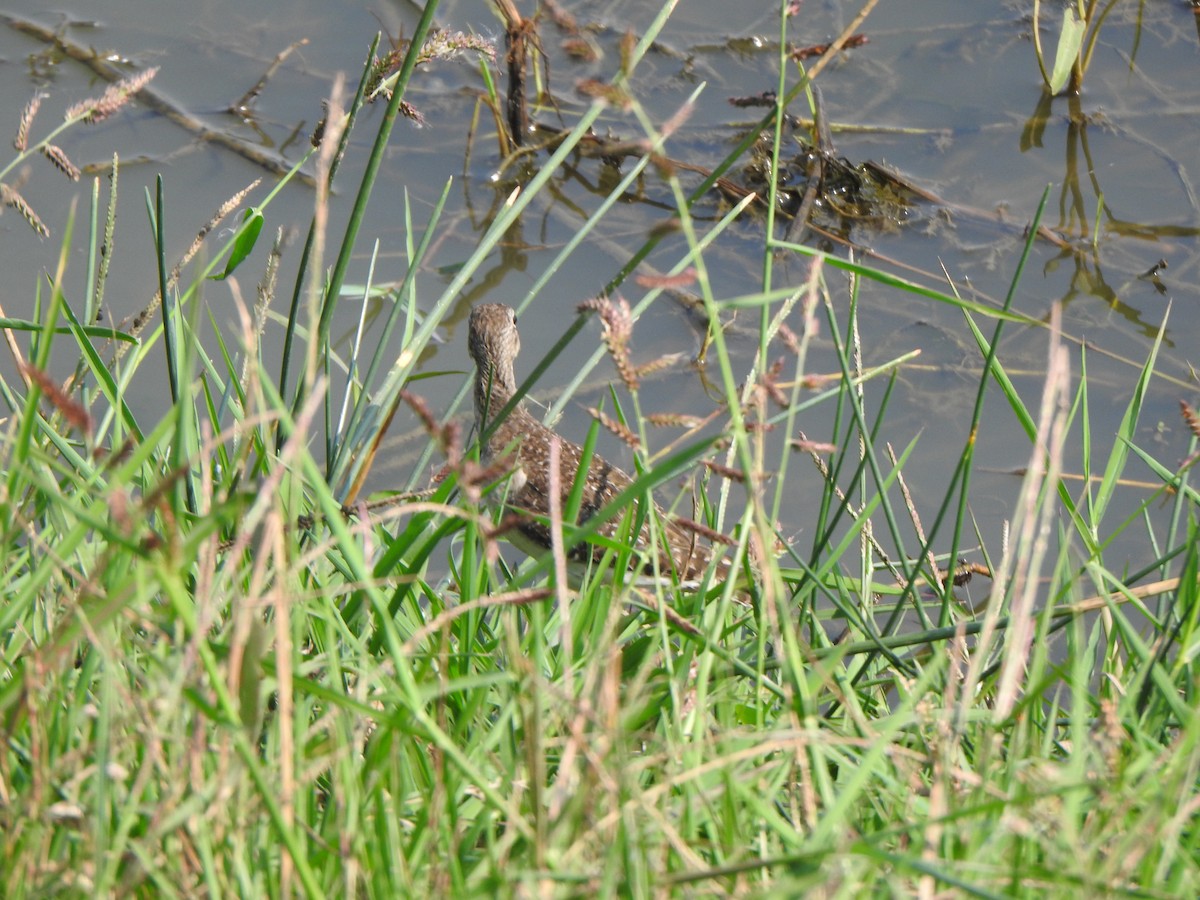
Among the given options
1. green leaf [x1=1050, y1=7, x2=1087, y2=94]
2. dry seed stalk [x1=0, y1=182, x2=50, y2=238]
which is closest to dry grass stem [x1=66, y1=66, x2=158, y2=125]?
dry seed stalk [x1=0, y1=182, x2=50, y2=238]

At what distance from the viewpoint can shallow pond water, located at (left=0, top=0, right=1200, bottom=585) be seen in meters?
5.18

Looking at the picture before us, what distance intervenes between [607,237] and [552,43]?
152cm

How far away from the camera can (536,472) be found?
448 cm

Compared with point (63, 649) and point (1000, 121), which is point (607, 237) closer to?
point (1000, 121)

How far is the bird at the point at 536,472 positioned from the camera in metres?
3.74

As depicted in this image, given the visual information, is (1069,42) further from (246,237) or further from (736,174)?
(246,237)

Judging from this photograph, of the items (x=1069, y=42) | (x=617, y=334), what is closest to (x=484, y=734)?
(x=617, y=334)

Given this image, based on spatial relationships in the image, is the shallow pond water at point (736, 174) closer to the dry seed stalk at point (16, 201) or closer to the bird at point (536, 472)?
the bird at point (536, 472)

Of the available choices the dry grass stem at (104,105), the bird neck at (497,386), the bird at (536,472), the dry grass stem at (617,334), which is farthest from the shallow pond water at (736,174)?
the dry grass stem at (617,334)

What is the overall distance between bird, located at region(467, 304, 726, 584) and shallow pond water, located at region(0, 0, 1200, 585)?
292 millimetres

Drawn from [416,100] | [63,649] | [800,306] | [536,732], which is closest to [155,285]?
[416,100]

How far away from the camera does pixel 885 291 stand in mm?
5680

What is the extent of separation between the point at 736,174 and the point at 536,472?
245 cm

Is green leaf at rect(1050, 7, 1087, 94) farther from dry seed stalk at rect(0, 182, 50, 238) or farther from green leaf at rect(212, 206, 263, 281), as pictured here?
dry seed stalk at rect(0, 182, 50, 238)
